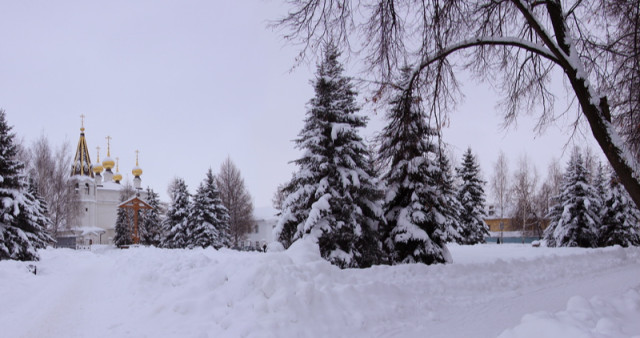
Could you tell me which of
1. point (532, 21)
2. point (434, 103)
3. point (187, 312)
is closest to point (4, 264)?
point (187, 312)

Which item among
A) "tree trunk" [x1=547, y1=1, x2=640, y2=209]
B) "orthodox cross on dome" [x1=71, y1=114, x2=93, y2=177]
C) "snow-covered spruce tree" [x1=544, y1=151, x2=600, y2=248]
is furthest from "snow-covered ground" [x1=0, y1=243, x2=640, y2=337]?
"orthodox cross on dome" [x1=71, y1=114, x2=93, y2=177]

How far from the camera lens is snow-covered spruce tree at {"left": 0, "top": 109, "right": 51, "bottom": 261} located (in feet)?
53.7

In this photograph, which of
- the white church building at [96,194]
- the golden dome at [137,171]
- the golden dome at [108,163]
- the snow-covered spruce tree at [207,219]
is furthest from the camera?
the golden dome at [108,163]

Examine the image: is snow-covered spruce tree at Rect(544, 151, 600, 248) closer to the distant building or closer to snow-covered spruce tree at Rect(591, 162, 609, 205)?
snow-covered spruce tree at Rect(591, 162, 609, 205)

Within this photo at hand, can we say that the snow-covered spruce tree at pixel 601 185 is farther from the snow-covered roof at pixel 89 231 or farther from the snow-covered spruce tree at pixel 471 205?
the snow-covered roof at pixel 89 231

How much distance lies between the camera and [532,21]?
6598 millimetres

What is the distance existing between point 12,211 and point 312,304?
17471mm

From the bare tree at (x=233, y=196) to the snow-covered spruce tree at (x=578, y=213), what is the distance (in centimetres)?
2715

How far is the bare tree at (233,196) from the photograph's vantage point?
3959cm

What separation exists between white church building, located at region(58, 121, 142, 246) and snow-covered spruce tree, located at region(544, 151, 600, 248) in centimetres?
5461

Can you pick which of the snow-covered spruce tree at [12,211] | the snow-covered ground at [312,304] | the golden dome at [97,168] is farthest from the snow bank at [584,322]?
the golden dome at [97,168]

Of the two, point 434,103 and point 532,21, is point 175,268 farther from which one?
point 532,21

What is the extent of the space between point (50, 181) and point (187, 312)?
36544 mm

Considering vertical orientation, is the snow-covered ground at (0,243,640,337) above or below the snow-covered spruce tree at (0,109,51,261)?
below
